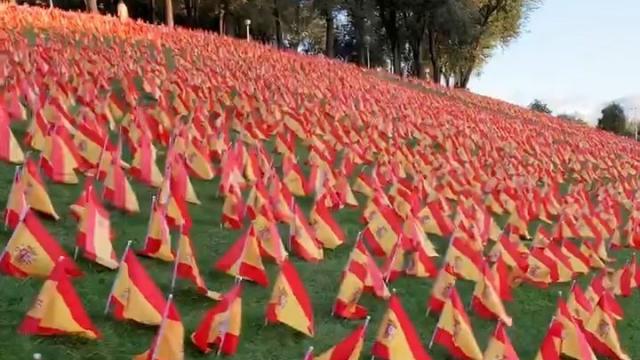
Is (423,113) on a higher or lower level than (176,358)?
higher

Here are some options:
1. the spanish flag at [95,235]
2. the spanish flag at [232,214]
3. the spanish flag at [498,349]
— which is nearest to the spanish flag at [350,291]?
the spanish flag at [498,349]

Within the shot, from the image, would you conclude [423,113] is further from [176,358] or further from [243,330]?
[176,358]

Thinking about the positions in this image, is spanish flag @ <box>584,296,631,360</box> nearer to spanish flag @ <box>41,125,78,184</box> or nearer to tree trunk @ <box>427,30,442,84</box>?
spanish flag @ <box>41,125,78,184</box>

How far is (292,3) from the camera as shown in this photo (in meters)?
57.2

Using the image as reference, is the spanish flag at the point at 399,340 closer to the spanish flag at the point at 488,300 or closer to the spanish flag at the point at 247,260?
the spanish flag at the point at 247,260

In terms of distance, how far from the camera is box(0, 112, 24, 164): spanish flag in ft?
40.7

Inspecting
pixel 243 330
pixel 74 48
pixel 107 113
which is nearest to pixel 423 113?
pixel 74 48

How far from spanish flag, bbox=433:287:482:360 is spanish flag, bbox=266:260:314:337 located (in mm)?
1380

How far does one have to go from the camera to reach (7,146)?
12.5 metres

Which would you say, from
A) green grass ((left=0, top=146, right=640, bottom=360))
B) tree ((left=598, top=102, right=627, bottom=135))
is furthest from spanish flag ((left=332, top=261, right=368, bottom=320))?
tree ((left=598, top=102, right=627, bottom=135))

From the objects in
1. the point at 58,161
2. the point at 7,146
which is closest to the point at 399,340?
the point at 58,161

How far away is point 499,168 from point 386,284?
28.1 feet

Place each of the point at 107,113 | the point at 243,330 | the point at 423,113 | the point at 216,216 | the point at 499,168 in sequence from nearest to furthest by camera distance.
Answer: the point at 243,330 < the point at 216,216 < the point at 107,113 < the point at 499,168 < the point at 423,113

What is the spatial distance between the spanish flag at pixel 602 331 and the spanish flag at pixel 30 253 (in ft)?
18.3
